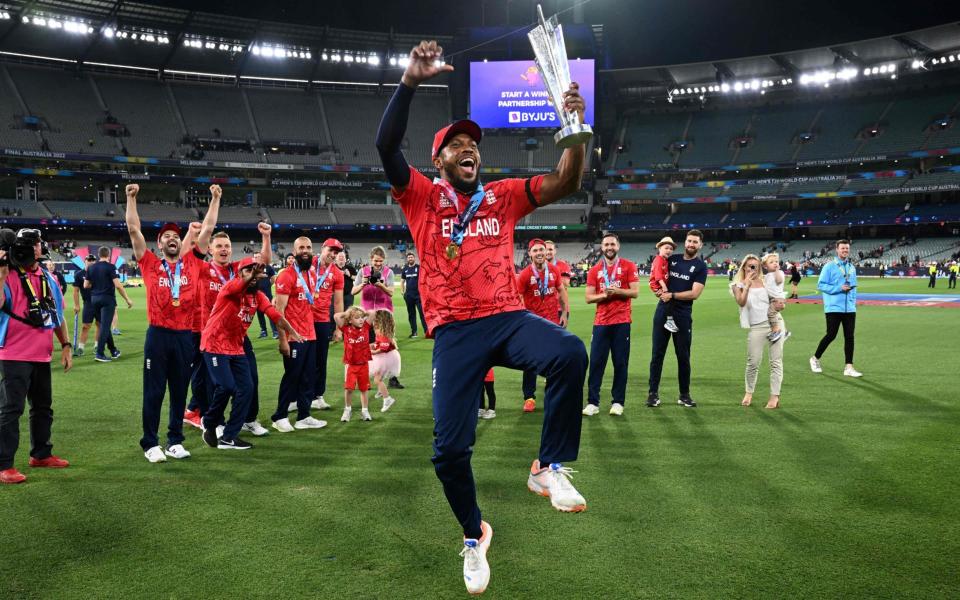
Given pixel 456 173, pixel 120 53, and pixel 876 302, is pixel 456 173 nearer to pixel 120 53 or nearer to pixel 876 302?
pixel 876 302

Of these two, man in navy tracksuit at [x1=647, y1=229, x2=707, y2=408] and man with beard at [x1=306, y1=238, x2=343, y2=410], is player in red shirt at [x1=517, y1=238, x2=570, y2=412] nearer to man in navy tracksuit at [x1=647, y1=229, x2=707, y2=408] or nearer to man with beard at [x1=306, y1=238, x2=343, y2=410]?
man in navy tracksuit at [x1=647, y1=229, x2=707, y2=408]

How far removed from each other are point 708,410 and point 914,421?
2356 mm

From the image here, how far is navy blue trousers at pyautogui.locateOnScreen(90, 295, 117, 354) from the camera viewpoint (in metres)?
12.6

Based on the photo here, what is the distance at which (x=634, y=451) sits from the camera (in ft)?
19.5

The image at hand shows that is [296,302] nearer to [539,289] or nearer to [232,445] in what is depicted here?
[232,445]

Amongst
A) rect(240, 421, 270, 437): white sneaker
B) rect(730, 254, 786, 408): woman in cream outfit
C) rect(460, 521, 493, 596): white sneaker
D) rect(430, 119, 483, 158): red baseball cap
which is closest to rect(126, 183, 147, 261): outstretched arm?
rect(240, 421, 270, 437): white sneaker

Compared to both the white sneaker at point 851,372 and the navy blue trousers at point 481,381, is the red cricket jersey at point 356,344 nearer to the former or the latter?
the navy blue trousers at point 481,381

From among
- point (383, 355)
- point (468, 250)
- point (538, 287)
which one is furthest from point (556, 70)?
point (383, 355)

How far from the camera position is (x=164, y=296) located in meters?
5.83

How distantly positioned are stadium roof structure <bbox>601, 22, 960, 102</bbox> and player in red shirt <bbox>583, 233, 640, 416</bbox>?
57610 mm

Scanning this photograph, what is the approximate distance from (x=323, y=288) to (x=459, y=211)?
5016mm

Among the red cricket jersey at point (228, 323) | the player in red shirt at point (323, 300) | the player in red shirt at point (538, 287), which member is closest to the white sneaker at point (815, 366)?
the player in red shirt at point (538, 287)

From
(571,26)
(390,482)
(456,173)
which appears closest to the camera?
(456,173)

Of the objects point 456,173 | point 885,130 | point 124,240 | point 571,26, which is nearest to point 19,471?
point 456,173
